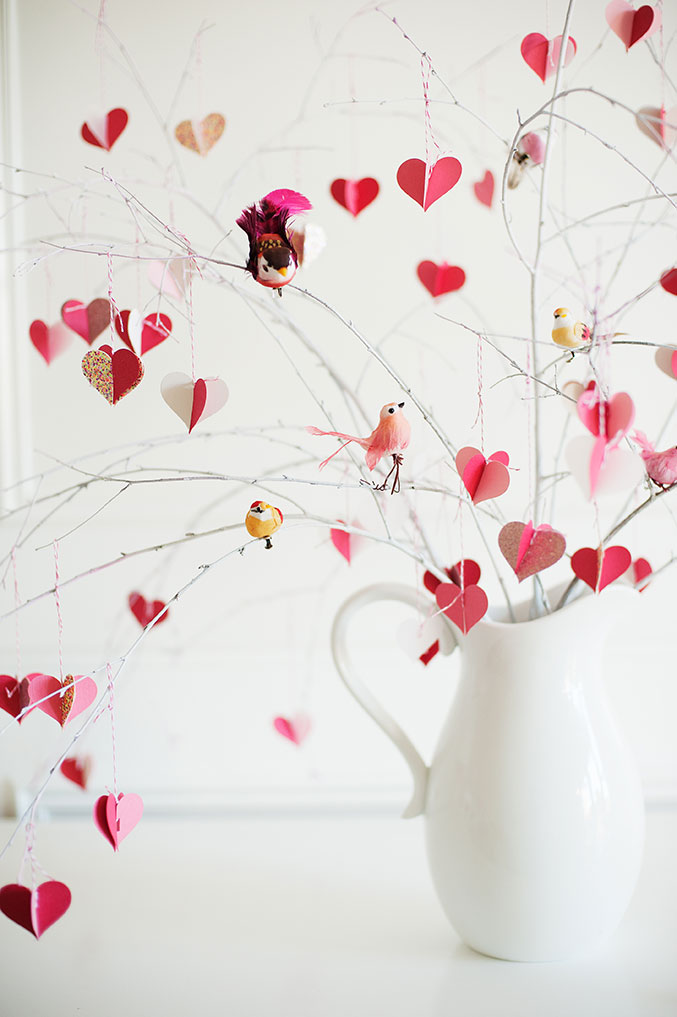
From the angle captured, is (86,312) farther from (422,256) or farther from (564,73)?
(564,73)

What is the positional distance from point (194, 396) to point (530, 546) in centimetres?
25

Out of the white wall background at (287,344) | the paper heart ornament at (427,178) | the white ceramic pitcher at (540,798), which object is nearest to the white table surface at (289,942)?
the white ceramic pitcher at (540,798)

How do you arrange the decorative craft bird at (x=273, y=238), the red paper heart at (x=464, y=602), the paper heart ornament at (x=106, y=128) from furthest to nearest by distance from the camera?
1. the paper heart ornament at (x=106, y=128)
2. the red paper heart at (x=464, y=602)
3. the decorative craft bird at (x=273, y=238)

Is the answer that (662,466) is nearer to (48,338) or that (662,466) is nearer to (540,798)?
(540,798)

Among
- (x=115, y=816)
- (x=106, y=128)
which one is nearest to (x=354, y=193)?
(x=106, y=128)

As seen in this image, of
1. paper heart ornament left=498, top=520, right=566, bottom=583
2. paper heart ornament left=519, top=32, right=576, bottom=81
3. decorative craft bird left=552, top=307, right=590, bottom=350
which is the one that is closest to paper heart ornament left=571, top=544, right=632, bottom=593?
paper heart ornament left=498, top=520, right=566, bottom=583

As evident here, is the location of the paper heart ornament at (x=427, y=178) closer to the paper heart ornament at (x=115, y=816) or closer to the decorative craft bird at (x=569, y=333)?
the decorative craft bird at (x=569, y=333)

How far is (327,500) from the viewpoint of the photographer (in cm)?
111

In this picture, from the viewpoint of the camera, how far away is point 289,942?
77cm

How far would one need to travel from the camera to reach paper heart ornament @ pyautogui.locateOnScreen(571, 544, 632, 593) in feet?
1.88

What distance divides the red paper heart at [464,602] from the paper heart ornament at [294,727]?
0.38 meters

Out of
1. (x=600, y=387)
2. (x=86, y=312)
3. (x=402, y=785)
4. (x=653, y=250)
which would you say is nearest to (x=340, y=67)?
(x=653, y=250)

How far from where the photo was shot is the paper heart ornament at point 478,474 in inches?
21.8

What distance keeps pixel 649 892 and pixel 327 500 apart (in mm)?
572
